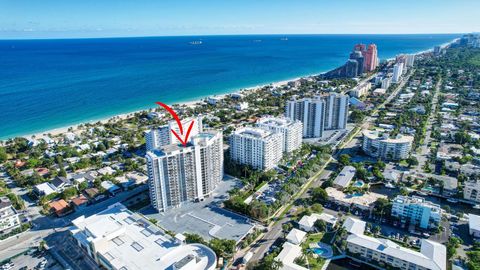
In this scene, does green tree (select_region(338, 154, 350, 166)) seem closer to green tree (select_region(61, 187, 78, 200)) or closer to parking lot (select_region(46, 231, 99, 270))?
parking lot (select_region(46, 231, 99, 270))

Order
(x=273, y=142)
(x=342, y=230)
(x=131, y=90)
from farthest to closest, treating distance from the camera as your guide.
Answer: (x=131, y=90), (x=273, y=142), (x=342, y=230)

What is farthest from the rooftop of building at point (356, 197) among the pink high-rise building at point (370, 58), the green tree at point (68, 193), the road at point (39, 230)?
the pink high-rise building at point (370, 58)

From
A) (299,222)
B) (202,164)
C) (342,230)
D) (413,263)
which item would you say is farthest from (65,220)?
(413,263)

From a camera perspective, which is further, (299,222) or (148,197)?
(148,197)

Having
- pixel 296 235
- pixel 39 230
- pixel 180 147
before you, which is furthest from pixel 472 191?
pixel 39 230

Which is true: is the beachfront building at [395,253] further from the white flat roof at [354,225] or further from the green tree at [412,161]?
the green tree at [412,161]

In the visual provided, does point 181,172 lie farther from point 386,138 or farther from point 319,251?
point 386,138

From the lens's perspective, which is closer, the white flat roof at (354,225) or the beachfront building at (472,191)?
the white flat roof at (354,225)

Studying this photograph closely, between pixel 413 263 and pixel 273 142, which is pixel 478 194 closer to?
pixel 413 263
